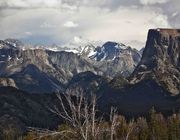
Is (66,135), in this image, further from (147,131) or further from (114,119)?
(147,131)

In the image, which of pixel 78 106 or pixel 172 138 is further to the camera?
pixel 172 138

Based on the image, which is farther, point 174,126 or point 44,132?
point 174,126

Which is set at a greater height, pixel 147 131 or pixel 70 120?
pixel 70 120

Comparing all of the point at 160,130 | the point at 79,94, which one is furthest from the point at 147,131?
the point at 79,94

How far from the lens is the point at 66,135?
908 inches

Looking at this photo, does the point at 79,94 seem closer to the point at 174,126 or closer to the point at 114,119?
the point at 114,119

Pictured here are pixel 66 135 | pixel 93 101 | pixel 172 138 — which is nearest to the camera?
pixel 93 101

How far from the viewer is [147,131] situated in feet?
646

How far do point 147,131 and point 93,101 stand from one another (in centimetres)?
17836

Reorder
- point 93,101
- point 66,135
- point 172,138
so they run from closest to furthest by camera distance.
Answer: point 93,101 < point 66,135 < point 172,138

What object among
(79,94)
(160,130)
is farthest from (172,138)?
(79,94)

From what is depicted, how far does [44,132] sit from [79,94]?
2.82 m

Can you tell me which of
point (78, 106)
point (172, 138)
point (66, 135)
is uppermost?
point (78, 106)

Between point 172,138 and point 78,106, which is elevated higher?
point 78,106
